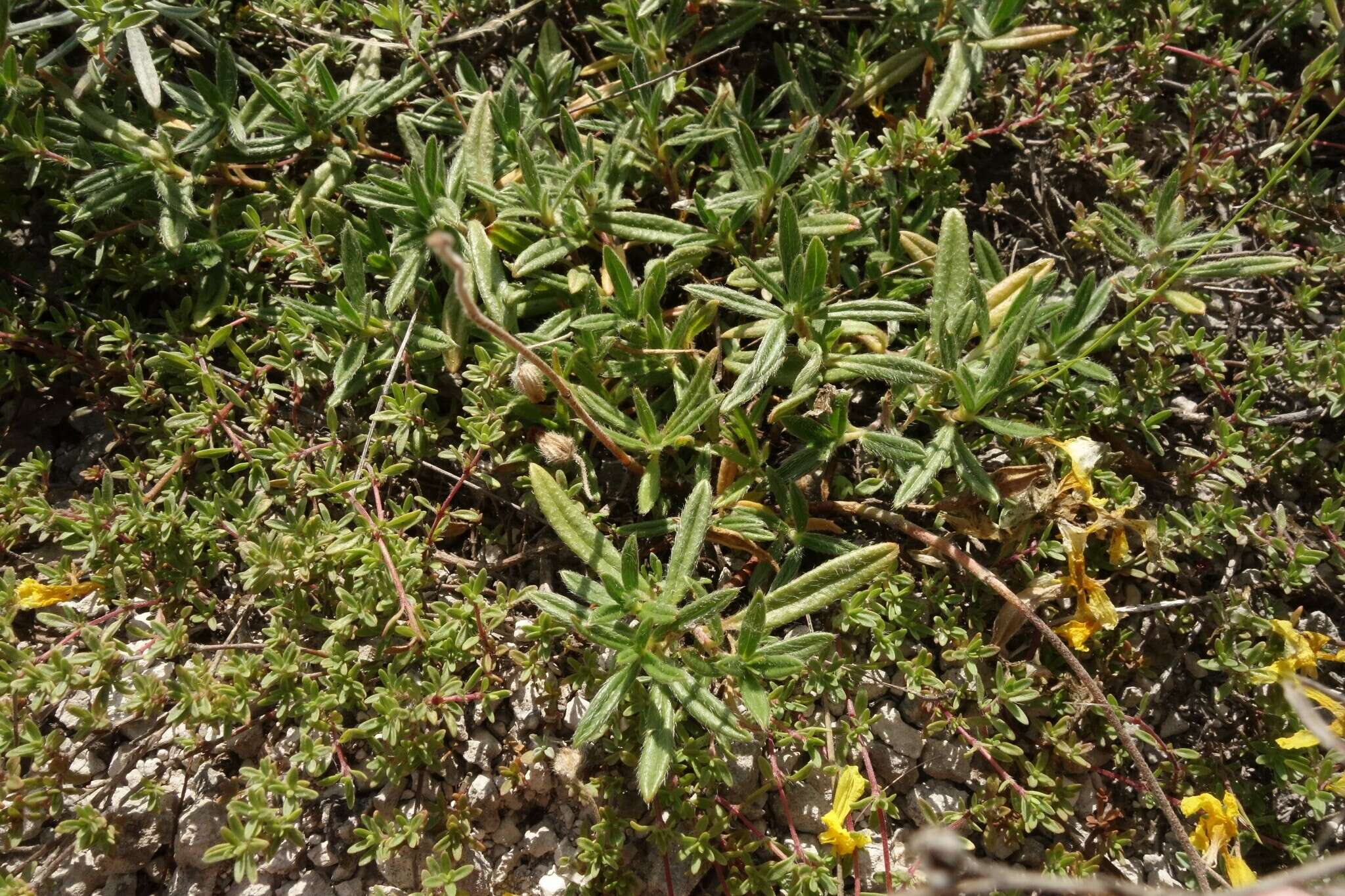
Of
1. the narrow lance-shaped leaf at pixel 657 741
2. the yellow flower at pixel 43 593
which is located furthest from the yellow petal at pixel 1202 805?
the yellow flower at pixel 43 593

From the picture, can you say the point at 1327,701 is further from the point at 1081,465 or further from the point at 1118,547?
the point at 1081,465

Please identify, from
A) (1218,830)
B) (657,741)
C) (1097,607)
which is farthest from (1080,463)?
(657,741)

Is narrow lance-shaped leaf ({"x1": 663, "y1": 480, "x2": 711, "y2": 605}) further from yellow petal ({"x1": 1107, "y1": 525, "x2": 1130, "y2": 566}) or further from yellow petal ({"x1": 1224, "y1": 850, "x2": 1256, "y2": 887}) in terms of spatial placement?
yellow petal ({"x1": 1224, "y1": 850, "x2": 1256, "y2": 887})

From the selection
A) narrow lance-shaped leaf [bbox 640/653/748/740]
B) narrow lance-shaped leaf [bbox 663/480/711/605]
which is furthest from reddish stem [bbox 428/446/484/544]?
narrow lance-shaped leaf [bbox 640/653/748/740]

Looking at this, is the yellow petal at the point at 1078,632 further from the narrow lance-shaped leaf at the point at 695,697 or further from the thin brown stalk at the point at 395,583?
the thin brown stalk at the point at 395,583

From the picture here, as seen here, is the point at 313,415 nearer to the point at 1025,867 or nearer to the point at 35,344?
the point at 35,344

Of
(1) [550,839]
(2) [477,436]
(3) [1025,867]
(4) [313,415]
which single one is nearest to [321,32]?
(4) [313,415]
